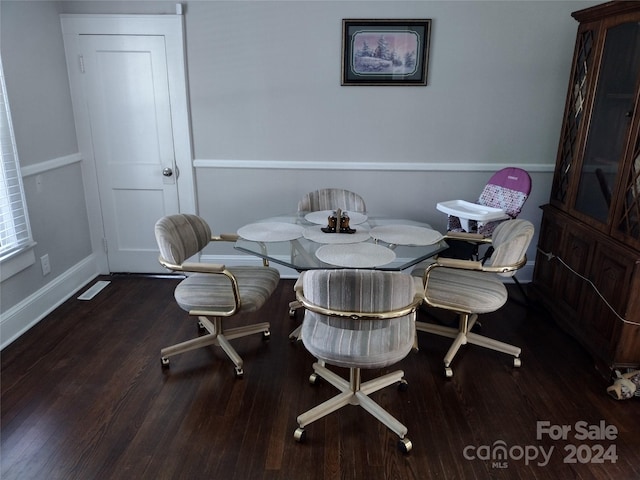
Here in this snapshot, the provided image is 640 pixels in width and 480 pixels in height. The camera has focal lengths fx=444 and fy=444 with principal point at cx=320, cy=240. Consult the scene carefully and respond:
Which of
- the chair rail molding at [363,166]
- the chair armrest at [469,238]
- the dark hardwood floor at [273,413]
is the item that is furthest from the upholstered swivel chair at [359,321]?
the chair rail molding at [363,166]

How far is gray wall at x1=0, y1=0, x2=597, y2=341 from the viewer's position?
322cm

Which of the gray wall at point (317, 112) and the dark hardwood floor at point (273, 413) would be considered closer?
the dark hardwood floor at point (273, 413)

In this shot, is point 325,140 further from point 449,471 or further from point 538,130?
point 449,471

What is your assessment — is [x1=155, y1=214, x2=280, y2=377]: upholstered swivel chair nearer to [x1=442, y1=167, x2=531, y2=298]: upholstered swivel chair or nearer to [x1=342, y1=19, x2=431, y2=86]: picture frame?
[x1=442, y1=167, x2=531, y2=298]: upholstered swivel chair

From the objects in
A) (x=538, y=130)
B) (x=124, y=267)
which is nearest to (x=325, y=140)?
(x=538, y=130)

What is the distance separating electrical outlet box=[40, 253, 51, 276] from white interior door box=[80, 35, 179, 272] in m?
0.62

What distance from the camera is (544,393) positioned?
2.40 meters

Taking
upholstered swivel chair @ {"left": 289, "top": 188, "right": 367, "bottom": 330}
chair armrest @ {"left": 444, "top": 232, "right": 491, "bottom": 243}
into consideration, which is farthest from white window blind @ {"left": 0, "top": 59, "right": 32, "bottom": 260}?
chair armrest @ {"left": 444, "top": 232, "right": 491, "bottom": 243}

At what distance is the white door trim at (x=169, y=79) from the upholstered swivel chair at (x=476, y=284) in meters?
2.08

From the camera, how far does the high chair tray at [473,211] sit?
9.82 ft

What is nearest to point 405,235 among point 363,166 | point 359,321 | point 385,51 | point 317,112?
point 359,321

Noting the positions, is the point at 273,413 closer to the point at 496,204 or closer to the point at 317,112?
the point at 496,204

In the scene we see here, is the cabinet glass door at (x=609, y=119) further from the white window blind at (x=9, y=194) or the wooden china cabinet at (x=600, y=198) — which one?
the white window blind at (x=9, y=194)

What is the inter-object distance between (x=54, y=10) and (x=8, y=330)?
89.9 inches
